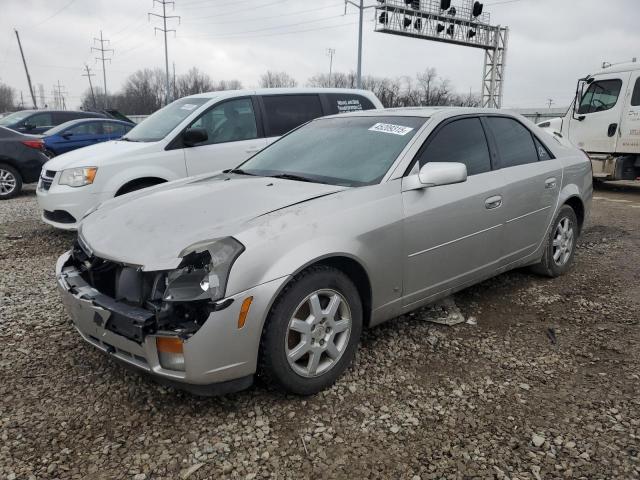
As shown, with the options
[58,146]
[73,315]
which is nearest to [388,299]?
[73,315]

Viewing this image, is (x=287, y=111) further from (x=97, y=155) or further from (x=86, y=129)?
(x=86, y=129)

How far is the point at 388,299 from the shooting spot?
3.11 metres

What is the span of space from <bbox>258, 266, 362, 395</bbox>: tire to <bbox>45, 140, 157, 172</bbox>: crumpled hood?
150 inches

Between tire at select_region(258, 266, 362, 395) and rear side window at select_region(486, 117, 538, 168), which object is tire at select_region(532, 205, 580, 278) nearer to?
rear side window at select_region(486, 117, 538, 168)

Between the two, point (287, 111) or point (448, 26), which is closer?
point (287, 111)

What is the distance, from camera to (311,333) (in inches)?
106

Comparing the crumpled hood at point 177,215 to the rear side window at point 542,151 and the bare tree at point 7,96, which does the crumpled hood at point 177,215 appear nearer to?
the rear side window at point 542,151

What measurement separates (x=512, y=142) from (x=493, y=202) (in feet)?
2.59

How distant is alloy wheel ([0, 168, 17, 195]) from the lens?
9.50 metres

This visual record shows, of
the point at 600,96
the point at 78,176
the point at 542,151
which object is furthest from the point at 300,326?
the point at 600,96

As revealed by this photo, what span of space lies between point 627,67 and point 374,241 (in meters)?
10.4

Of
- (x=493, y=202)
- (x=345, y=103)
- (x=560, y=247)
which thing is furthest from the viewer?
(x=345, y=103)

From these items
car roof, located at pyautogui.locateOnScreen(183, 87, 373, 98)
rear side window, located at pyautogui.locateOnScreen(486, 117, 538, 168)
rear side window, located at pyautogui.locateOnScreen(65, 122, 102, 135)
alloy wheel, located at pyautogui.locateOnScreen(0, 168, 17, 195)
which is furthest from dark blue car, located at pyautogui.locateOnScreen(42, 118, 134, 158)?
rear side window, located at pyautogui.locateOnScreen(486, 117, 538, 168)

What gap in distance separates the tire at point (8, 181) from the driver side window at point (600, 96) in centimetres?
1188
